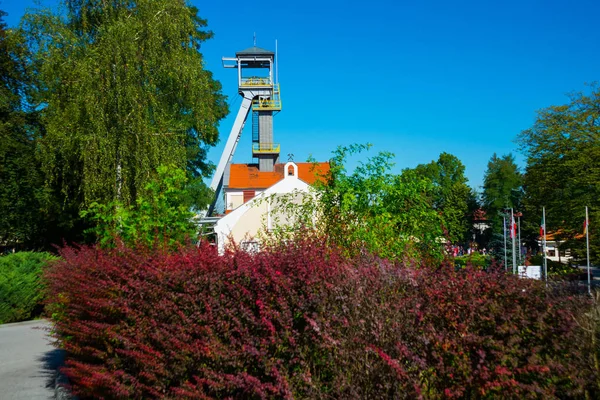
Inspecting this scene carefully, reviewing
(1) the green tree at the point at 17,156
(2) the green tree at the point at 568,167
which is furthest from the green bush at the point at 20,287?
(2) the green tree at the point at 568,167

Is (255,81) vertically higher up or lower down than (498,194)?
higher up

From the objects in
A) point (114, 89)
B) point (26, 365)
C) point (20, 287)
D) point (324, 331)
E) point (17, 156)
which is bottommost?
point (26, 365)

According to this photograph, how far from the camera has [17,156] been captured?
2309 centimetres

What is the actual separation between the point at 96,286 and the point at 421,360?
3887mm

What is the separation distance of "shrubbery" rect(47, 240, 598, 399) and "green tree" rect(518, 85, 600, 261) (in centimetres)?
3184

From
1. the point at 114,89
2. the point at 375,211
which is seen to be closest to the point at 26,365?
the point at 375,211

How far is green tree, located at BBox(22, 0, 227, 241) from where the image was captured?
1800 cm

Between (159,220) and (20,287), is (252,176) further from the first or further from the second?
(159,220)

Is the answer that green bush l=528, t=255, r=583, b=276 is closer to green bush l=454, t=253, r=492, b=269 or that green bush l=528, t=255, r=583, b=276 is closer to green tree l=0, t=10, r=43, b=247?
green bush l=454, t=253, r=492, b=269

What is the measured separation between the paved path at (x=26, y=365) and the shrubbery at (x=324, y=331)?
3.04 metres

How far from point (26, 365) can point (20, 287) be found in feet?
23.3

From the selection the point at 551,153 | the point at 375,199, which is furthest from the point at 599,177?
the point at 375,199

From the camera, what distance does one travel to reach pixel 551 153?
3684cm

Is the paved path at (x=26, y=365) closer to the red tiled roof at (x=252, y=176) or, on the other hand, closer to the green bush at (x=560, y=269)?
the green bush at (x=560, y=269)
